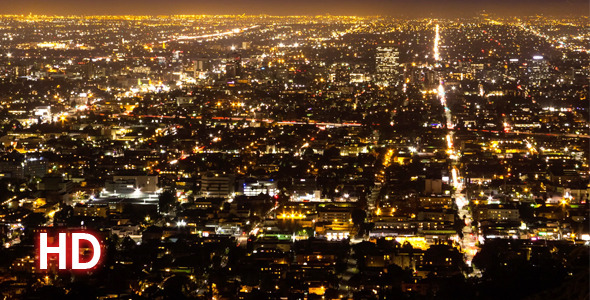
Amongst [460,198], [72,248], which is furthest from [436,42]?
[72,248]

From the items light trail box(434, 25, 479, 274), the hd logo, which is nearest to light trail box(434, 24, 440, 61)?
light trail box(434, 25, 479, 274)

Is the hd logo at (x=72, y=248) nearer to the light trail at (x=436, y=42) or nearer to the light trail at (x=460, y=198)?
the light trail at (x=460, y=198)

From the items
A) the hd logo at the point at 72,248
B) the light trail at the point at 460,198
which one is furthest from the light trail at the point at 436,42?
the hd logo at the point at 72,248

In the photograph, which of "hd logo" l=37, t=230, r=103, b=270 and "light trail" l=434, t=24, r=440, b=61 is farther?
"light trail" l=434, t=24, r=440, b=61

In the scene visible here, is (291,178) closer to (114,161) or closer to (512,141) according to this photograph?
(114,161)

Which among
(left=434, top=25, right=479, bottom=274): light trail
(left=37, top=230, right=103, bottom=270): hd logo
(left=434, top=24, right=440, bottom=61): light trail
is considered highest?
(left=434, top=24, right=440, bottom=61): light trail

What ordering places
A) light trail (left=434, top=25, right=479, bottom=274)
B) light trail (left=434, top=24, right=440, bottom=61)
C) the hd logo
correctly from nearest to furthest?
the hd logo → light trail (left=434, top=25, right=479, bottom=274) → light trail (left=434, top=24, right=440, bottom=61)

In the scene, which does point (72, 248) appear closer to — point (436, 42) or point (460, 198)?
point (460, 198)

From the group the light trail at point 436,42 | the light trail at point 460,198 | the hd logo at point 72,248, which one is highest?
the light trail at point 436,42

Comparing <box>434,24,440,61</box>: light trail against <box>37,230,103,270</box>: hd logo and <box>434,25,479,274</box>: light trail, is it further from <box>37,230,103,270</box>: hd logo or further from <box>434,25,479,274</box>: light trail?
<box>37,230,103,270</box>: hd logo

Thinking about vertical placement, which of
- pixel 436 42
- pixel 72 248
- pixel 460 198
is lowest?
pixel 460 198

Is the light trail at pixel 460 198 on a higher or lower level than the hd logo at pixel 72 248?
lower
